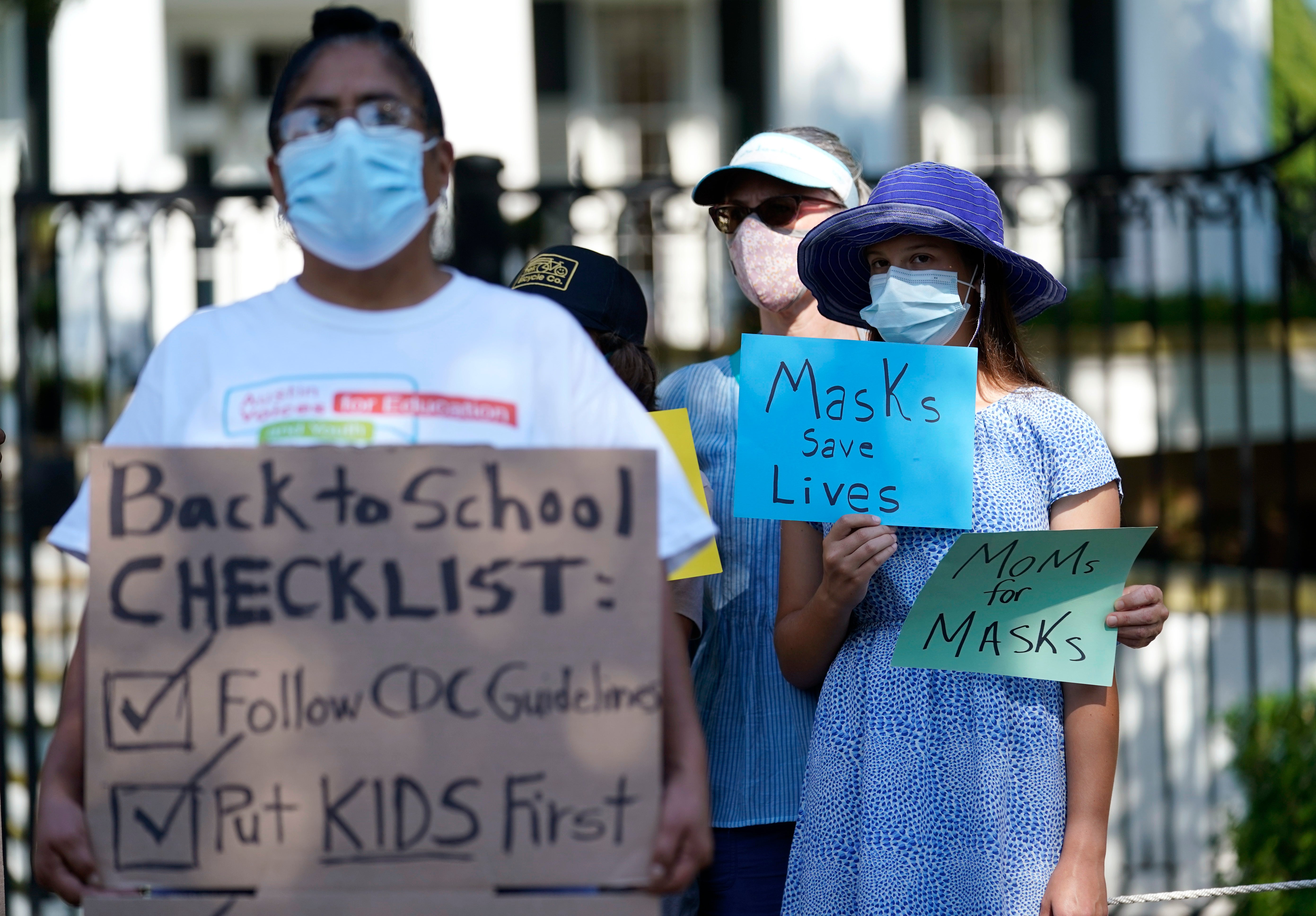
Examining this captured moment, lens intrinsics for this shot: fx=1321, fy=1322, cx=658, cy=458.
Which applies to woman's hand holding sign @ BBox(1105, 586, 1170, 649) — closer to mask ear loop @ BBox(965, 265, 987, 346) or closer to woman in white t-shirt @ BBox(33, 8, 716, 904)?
mask ear loop @ BBox(965, 265, 987, 346)

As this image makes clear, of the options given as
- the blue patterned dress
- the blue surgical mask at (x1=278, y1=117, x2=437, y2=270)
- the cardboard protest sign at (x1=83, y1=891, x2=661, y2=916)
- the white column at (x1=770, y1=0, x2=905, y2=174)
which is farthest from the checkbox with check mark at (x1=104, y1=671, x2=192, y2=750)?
the white column at (x1=770, y1=0, x2=905, y2=174)

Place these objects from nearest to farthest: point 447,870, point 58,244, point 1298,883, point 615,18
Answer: point 447,870 < point 1298,883 < point 58,244 < point 615,18

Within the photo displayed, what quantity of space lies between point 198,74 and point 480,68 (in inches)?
186

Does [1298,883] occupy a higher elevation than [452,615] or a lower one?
lower

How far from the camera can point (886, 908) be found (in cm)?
213

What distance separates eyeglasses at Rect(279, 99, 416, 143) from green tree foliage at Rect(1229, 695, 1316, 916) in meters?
4.11

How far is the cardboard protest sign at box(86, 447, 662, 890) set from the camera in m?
1.65

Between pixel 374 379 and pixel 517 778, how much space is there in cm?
54

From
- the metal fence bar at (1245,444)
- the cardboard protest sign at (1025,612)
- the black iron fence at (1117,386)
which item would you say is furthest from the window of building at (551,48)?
the cardboard protest sign at (1025,612)

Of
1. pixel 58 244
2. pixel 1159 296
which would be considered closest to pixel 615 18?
pixel 1159 296

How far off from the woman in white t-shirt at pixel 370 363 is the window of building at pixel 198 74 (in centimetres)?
1200

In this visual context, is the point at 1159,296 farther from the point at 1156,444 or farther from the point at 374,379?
the point at 374,379

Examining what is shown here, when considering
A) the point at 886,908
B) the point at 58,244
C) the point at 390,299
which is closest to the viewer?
the point at 390,299

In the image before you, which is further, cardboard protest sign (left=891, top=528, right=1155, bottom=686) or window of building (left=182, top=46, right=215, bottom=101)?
window of building (left=182, top=46, right=215, bottom=101)
